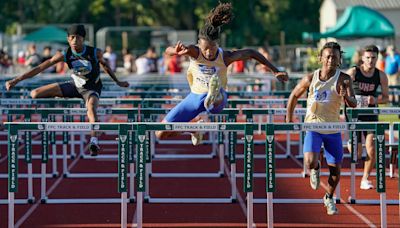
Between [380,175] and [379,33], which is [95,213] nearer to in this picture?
[380,175]

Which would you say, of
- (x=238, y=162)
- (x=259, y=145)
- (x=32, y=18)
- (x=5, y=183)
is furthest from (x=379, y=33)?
(x=32, y=18)

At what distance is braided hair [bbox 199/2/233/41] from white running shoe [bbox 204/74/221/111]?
1.42ft

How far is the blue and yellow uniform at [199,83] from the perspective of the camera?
11.2 m

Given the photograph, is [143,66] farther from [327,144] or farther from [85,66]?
[327,144]

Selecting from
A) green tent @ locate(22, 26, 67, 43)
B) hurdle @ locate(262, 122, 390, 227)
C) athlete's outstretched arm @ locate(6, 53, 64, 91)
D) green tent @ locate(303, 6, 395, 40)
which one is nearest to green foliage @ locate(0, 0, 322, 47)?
green tent @ locate(22, 26, 67, 43)

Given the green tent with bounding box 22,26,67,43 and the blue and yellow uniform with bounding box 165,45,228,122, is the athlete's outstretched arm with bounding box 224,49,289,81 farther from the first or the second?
the green tent with bounding box 22,26,67,43

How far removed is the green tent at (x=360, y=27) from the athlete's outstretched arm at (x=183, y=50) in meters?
23.2

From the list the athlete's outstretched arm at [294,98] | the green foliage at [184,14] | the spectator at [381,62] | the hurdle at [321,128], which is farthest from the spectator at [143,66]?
the green foliage at [184,14]

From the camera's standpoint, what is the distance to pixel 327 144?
11.1m

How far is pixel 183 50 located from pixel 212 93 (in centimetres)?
59

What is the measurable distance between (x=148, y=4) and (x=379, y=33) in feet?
138

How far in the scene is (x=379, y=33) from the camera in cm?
3403

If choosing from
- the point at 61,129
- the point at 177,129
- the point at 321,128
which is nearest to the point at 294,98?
the point at 321,128

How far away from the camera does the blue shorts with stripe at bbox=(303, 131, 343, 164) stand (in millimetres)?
10945
